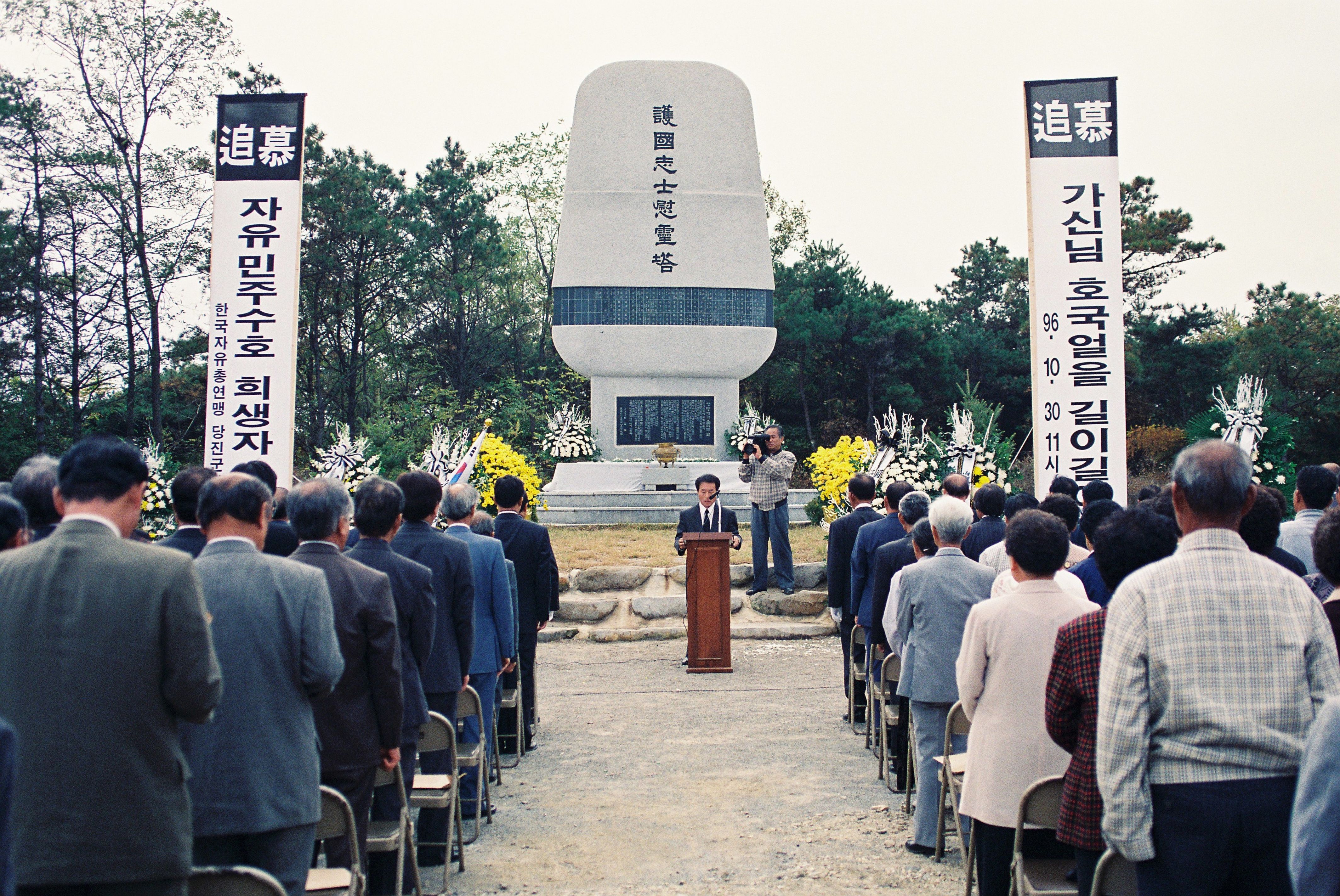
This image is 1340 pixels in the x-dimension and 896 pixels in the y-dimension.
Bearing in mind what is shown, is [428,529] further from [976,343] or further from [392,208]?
[976,343]

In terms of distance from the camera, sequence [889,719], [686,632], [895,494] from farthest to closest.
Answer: [686,632] < [895,494] < [889,719]

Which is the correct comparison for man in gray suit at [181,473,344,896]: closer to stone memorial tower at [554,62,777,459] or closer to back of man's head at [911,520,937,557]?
back of man's head at [911,520,937,557]

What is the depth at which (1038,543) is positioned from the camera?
3.18m

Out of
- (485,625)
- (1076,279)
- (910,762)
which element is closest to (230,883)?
(485,625)

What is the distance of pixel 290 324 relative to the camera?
26.7 ft

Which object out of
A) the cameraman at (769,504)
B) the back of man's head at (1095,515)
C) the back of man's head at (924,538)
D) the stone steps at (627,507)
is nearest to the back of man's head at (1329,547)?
the back of man's head at (1095,515)

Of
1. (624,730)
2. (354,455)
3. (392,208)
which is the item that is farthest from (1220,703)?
(392,208)

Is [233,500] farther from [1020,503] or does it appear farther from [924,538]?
[1020,503]

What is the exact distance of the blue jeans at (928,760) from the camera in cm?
433

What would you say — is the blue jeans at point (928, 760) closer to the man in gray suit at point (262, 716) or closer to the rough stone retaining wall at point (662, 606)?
the man in gray suit at point (262, 716)

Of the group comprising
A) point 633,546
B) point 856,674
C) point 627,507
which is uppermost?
point 627,507

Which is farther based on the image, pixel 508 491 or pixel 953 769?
pixel 508 491

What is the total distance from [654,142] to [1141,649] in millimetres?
15592

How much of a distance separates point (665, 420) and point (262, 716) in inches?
585
